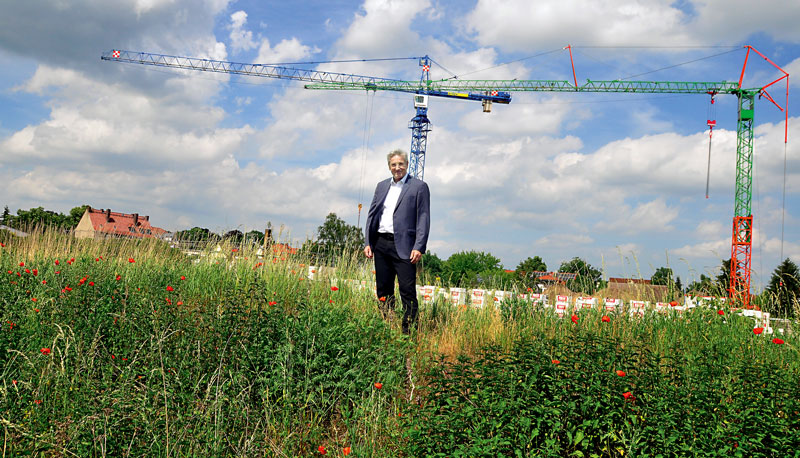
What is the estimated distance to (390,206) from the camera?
5961mm

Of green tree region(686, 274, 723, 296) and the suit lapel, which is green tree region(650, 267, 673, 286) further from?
the suit lapel

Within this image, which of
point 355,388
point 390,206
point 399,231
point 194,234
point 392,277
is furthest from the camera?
point 194,234

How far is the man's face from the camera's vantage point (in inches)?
237

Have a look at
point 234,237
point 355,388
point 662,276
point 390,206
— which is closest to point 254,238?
point 234,237

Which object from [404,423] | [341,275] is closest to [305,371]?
[404,423]

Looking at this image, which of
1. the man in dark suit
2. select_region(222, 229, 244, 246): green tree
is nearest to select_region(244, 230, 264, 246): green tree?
select_region(222, 229, 244, 246): green tree

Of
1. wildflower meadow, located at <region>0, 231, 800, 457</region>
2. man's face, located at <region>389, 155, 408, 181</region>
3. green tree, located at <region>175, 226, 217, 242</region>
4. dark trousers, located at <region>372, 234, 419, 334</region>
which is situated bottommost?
wildflower meadow, located at <region>0, 231, 800, 457</region>

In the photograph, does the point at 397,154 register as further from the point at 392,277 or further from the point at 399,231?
the point at 392,277

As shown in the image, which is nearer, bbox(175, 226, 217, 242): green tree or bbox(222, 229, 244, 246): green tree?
bbox(222, 229, 244, 246): green tree

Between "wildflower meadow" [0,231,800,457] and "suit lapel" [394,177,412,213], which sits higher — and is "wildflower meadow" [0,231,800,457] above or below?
below

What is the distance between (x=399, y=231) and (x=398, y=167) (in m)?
0.72

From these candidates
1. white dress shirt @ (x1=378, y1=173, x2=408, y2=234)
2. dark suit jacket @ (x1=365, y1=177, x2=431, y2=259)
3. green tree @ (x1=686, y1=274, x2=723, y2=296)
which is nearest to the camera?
dark suit jacket @ (x1=365, y1=177, x2=431, y2=259)

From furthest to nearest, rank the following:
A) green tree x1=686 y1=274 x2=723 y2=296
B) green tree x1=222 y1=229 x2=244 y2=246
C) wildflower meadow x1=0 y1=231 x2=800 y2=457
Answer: green tree x1=222 y1=229 x2=244 y2=246
green tree x1=686 y1=274 x2=723 y2=296
wildflower meadow x1=0 y1=231 x2=800 y2=457

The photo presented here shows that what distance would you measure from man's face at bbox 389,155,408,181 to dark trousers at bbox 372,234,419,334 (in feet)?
2.24
